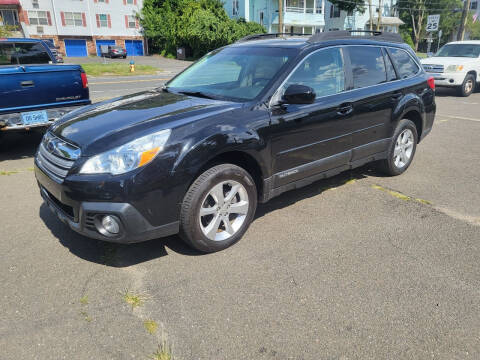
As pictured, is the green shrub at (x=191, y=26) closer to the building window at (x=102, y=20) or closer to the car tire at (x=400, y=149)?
the building window at (x=102, y=20)

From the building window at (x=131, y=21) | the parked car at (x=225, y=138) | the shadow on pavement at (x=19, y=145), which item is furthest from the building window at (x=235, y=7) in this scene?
the parked car at (x=225, y=138)

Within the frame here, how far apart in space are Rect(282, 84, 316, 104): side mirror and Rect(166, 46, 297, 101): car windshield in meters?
0.28

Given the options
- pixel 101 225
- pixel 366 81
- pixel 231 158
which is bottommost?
pixel 101 225

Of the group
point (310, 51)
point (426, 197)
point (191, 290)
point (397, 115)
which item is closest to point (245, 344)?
point (191, 290)

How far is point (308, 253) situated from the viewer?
347 cm

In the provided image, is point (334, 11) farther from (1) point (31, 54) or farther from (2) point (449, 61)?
(1) point (31, 54)

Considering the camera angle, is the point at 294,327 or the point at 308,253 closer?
the point at 294,327

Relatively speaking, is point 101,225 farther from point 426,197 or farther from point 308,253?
point 426,197

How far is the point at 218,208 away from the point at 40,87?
393 cm

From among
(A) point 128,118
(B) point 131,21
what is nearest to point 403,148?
(A) point 128,118

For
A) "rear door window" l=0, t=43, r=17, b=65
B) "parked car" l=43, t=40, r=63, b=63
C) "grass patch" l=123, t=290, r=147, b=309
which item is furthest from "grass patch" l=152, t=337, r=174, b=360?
"parked car" l=43, t=40, r=63, b=63

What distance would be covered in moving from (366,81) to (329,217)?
65.6 inches

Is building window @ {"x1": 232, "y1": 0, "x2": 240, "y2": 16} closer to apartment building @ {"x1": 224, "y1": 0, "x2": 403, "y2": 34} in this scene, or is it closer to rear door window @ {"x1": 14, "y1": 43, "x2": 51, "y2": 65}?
apartment building @ {"x1": 224, "y1": 0, "x2": 403, "y2": 34}

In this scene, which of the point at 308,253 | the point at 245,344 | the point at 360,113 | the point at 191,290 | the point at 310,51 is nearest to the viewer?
the point at 245,344
